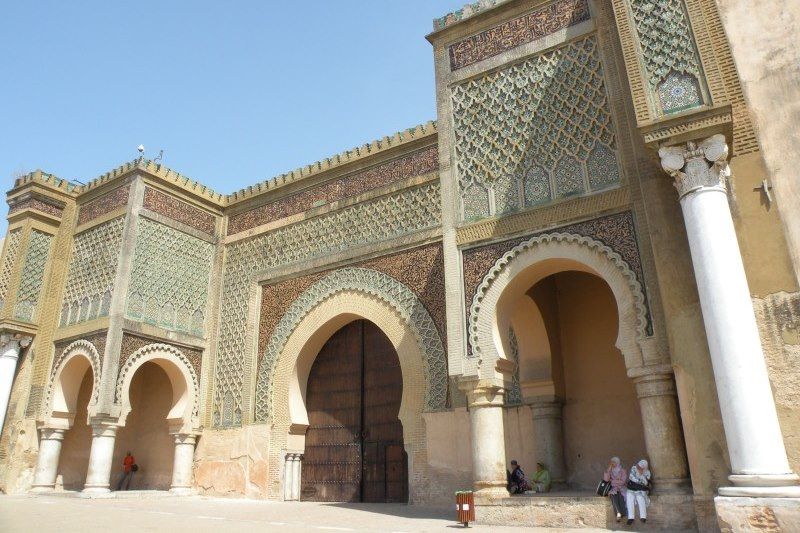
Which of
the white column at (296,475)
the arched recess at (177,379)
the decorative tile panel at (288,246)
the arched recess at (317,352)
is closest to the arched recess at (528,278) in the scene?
the arched recess at (317,352)

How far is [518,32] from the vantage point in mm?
6738

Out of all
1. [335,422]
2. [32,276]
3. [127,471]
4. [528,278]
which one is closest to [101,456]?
[127,471]

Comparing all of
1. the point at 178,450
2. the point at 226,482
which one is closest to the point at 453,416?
the point at 226,482

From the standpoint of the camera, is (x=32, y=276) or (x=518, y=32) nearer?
(x=518, y=32)

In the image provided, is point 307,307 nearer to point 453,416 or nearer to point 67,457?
point 453,416

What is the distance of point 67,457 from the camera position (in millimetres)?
9469

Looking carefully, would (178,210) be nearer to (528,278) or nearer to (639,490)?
(528,278)

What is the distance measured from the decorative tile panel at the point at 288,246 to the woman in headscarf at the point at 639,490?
3896 millimetres

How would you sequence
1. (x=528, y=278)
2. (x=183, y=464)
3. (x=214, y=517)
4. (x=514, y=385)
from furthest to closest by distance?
1. (x=183, y=464)
2. (x=514, y=385)
3. (x=528, y=278)
4. (x=214, y=517)

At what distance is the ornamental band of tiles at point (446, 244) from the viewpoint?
485 cm

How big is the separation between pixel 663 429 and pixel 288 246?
5985mm

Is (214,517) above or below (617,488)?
below

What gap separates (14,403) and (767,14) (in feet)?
35.3

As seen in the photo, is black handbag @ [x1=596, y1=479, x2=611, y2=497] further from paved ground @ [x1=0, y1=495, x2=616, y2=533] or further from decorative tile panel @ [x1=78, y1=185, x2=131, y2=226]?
decorative tile panel @ [x1=78, y1=185, x2=131, y2=226]
